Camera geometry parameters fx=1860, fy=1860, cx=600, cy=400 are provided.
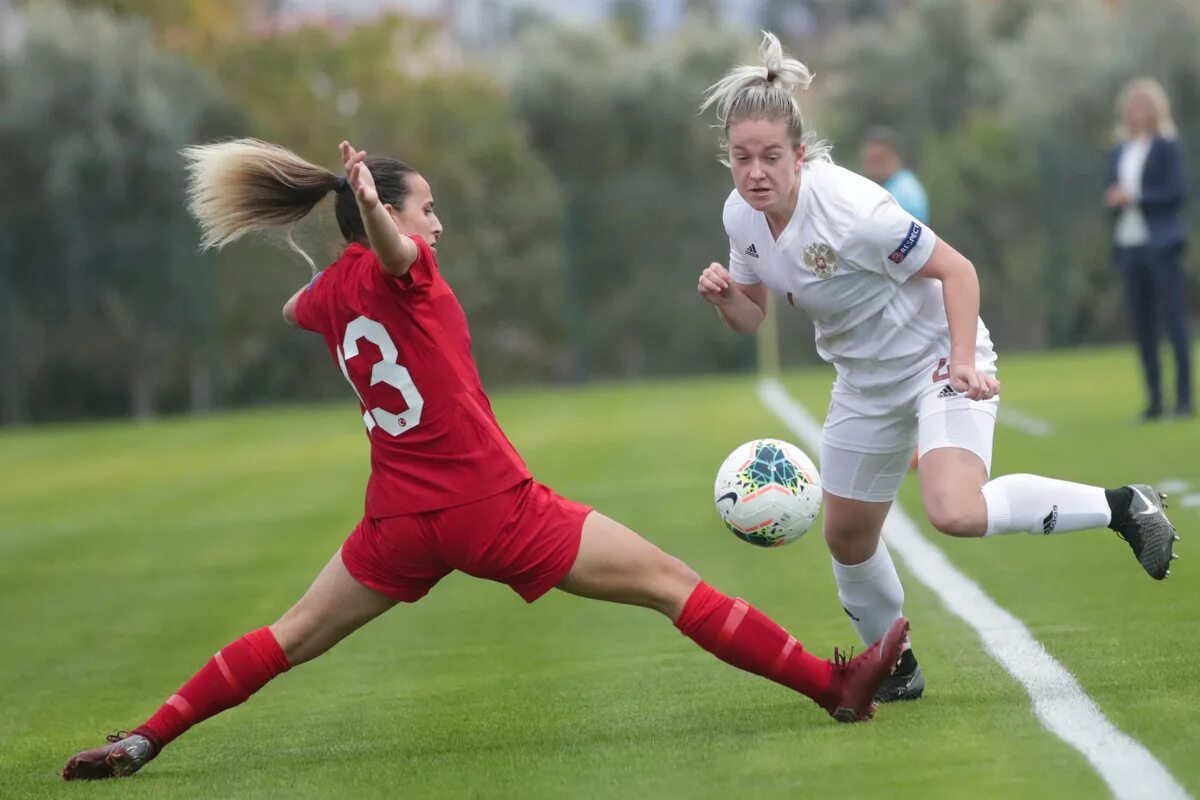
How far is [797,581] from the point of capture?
8664 millimetres

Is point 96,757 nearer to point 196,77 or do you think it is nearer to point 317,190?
point 317,190

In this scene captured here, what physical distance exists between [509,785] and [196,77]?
29.4 metres

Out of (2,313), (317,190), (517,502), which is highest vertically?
(317,190)

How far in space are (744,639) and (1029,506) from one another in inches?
36.7

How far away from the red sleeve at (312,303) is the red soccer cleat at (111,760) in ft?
4.29

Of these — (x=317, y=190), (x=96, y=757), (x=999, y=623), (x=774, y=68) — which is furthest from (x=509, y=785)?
(x=999, y=623)

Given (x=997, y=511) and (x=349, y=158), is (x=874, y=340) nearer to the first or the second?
(x=997, y=511)

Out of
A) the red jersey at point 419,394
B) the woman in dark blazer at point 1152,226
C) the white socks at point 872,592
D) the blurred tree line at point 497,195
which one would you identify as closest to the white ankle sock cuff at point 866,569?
the white socks at point 872,592

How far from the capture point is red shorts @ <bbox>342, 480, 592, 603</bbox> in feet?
16.9

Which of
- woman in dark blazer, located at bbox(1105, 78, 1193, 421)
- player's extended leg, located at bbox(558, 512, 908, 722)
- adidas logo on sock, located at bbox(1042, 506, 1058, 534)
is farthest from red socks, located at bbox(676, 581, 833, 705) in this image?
woman in dark blazer, located at bbox(1105, 78, 1193, 421)

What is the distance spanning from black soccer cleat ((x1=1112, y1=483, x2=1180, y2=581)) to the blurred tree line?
75.2 feet

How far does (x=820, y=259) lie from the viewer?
5570 millimetres

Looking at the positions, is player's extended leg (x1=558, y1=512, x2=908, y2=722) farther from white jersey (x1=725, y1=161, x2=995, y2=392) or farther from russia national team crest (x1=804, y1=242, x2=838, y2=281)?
russia national team crest (x1=804, y1=242, x2=838, y2=281)

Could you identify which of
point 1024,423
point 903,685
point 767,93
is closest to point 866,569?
point 903,685
